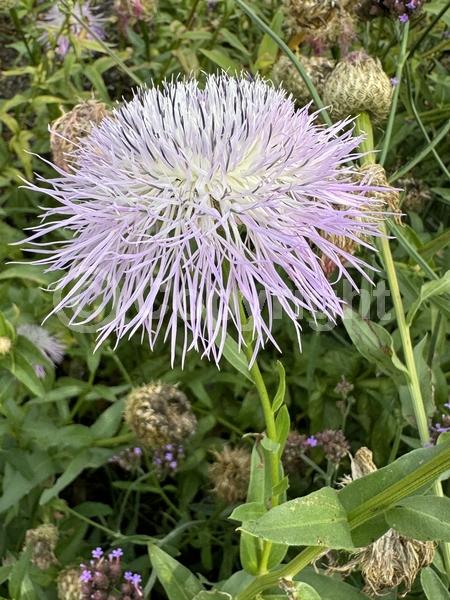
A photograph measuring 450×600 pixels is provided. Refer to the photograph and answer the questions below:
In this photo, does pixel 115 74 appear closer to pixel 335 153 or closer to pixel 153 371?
pixel 153 371

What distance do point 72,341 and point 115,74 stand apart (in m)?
1.44

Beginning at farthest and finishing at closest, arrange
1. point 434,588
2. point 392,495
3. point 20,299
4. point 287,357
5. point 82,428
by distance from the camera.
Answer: point 287,357, point 20,299, point 82,428, point 434,588, point 392,495

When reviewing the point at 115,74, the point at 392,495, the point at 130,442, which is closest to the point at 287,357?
the point at 130,442

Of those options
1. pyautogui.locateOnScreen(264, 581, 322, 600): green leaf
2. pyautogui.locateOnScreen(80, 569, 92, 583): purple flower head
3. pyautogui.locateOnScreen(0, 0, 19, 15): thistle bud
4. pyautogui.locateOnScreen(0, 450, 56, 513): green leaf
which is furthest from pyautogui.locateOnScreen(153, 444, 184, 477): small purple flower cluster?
pyautogui.locateOnScreen(0, 0, 19, 15): thistle bud

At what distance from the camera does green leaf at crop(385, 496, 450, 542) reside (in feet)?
3.00

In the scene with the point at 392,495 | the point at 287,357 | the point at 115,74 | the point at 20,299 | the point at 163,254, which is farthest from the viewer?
the point at 115,74

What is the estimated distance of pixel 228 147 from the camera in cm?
109

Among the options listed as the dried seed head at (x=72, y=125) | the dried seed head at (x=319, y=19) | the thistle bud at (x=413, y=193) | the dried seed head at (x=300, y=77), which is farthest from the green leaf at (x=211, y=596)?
the dried seed head at (x=319, y=19)

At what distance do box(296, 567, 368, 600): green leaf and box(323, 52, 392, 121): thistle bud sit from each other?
0.90 meters

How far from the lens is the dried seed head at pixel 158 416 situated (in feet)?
5.34

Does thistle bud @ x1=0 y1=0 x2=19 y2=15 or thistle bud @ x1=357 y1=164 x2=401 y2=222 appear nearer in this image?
thistle bud @ x1=357 y1=164 x2=401 y2=222

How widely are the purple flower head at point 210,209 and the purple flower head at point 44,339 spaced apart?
81 cm

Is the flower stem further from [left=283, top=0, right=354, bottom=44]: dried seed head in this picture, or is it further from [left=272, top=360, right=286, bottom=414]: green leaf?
[left=283, top=0, right=354, bottom=44]: dried seed head

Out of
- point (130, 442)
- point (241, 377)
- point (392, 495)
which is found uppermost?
point (392, 495)
